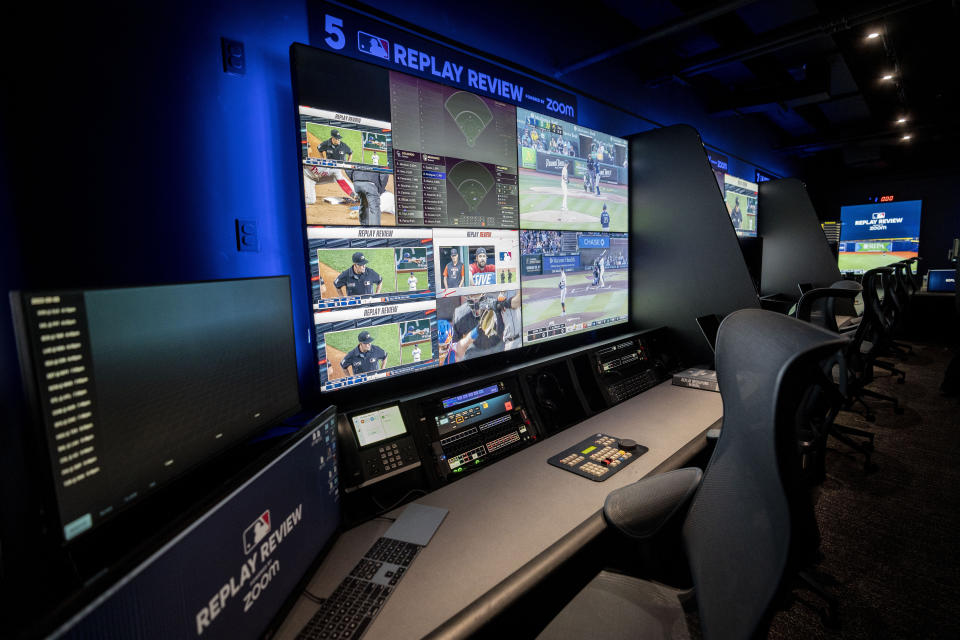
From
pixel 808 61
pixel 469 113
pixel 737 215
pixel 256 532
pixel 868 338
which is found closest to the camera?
pixel 256 532

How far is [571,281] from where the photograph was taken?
2305mm

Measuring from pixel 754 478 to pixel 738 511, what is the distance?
10 cm

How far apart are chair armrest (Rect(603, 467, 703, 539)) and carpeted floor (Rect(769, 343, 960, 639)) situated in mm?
1059

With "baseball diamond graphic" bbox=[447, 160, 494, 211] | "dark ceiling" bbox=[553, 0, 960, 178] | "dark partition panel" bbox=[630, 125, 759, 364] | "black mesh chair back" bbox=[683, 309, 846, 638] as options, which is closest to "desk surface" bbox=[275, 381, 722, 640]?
"black mesh chair back" bbox=[683, 309, 846, 638]

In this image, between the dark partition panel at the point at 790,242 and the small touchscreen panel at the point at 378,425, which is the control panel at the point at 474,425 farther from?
the dark partition panel at the point at 790,242

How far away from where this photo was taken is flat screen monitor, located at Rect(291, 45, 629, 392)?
142 cm

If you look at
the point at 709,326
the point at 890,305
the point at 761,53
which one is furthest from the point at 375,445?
the point at 890,305

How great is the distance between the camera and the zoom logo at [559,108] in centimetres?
232

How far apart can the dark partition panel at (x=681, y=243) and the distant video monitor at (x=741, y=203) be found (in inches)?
75.7

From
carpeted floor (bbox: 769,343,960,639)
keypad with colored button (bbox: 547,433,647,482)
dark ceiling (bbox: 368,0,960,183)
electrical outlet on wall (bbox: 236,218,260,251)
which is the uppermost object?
dark ceiling (bbox: 368,0,960,183)

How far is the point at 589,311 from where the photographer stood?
243cm

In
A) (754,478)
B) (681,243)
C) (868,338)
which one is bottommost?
(868,338)

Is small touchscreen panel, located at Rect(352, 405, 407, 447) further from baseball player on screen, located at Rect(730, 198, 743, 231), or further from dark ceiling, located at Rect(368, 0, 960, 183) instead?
baseball player on screen, located at Rect(730, 198, 743, 231)

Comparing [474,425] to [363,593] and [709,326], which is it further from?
[709,326]
